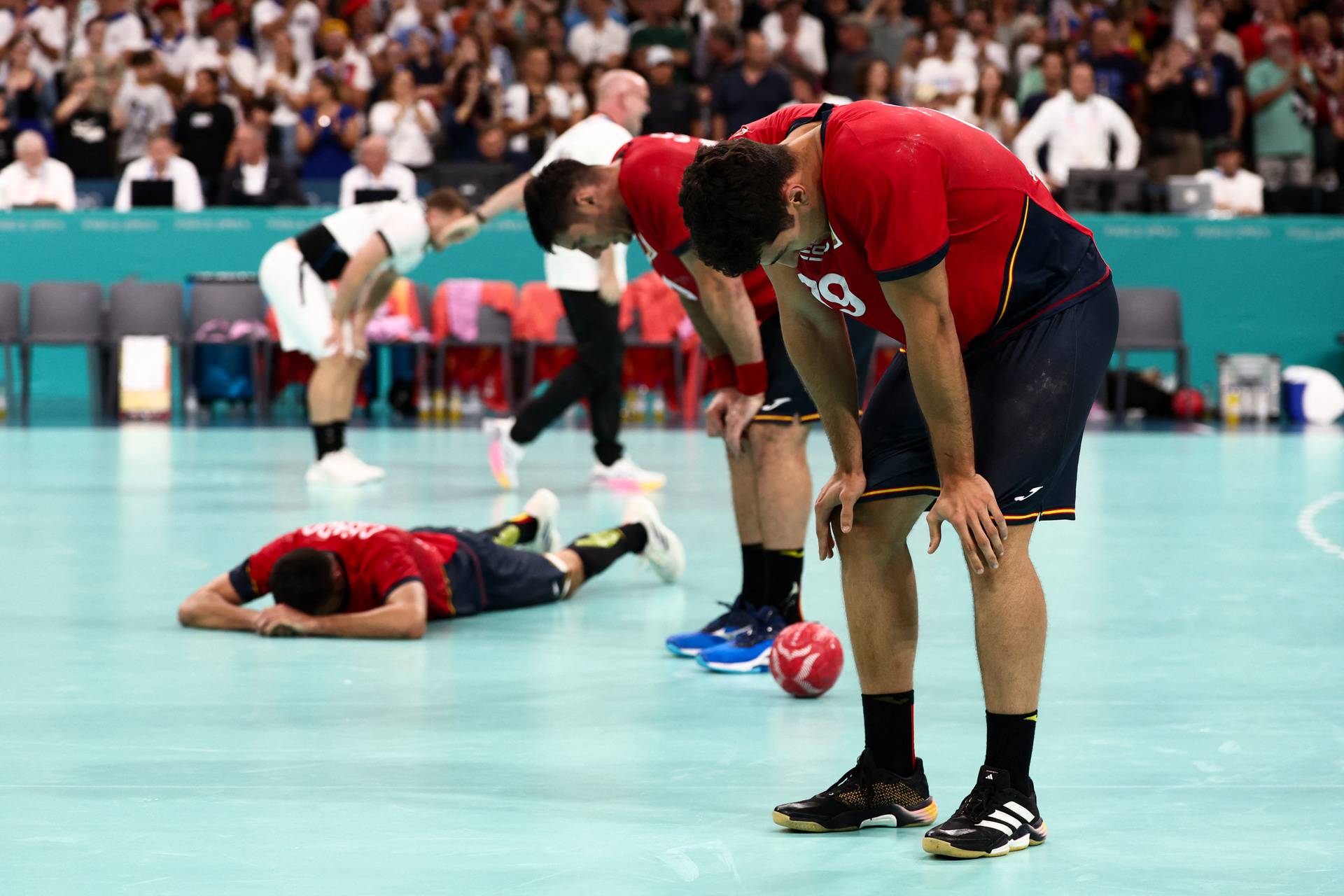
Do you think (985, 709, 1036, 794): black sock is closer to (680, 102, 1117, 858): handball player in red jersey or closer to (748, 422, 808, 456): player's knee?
(680, 102, 1117, 858): handball player in red jersey

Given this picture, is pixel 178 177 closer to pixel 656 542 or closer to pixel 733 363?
pixel 656 542

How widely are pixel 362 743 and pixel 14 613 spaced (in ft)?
7.67

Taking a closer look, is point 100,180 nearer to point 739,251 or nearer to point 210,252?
point 210,252

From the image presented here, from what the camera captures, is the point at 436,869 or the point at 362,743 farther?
the point at 362,743

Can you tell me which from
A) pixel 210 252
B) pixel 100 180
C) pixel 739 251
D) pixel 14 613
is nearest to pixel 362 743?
pixel 739 251

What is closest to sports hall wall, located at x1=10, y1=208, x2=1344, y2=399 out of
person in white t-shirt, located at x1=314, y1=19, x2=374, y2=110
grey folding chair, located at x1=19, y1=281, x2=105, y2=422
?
grey folding chair, located at x1=19, y1=281, x2=105, y2=422

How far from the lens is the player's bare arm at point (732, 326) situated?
4.76m

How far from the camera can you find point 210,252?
50.4ft

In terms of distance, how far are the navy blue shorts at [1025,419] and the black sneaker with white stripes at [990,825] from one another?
53 cm

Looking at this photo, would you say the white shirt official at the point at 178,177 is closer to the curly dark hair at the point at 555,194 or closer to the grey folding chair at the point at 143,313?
the grey folding chair at the point at 143,313

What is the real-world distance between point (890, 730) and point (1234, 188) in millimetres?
13612

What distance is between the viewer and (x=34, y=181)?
15492 millimetres

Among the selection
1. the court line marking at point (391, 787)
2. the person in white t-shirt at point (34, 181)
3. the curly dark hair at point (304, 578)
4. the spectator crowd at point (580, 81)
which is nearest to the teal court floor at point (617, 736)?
the court line marking at point (391, 787)

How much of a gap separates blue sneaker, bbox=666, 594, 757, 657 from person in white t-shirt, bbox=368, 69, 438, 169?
11.7 meters
